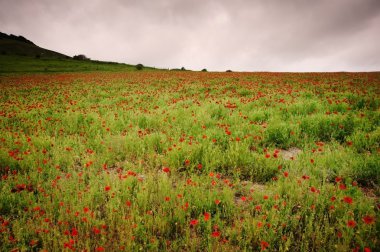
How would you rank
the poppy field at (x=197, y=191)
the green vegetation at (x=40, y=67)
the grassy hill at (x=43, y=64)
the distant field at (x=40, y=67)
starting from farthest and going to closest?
1. the grassy hill at (x=43, y=64)
2. the green vegetation at (x=40, y=67)
3. the distant field at (x=40, y=67)
4. the poppy field at (x=197, y=191)

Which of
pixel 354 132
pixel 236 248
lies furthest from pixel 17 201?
pixel 354 132

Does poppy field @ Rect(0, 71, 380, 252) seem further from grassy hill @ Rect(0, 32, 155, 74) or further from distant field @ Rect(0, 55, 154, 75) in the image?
grassy hill @ Rect(0, 32, 155, 74)

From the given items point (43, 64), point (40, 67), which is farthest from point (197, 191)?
point (43, 64)

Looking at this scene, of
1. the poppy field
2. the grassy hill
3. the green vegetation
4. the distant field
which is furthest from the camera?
the grassy hill

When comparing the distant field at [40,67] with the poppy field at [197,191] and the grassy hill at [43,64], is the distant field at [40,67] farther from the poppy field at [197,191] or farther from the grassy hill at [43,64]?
the poppy field at [197,191]

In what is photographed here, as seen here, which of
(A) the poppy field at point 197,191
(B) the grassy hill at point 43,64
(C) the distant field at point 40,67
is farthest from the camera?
(B) the grassy hill at point 43,64

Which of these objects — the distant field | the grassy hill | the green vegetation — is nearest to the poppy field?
the distant field

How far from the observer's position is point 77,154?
4.61m

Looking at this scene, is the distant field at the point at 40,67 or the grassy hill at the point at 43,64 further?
the grassy hill at the point at 43,64

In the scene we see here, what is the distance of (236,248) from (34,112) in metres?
8.20

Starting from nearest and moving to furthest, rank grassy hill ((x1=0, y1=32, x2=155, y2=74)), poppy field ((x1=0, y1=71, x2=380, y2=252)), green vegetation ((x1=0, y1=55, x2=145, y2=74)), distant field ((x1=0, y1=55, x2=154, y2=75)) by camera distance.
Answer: poppy field ((x1=0, y1=71, x2=380, y2=252)) → distant field ((x1=0, y1=55, x2=154, y2=75)) → green vegetation ((x1=0, y1=55, x2=145, y2=74)) → grassy hill ((x1=0, y1=32, x2=155, y2=74))

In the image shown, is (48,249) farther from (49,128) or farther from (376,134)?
(376,134)

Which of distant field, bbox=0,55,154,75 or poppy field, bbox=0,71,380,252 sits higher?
distant field, bbox=0,55,154,75

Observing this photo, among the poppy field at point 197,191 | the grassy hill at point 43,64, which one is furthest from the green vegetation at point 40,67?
the poppy field at point 197,191
